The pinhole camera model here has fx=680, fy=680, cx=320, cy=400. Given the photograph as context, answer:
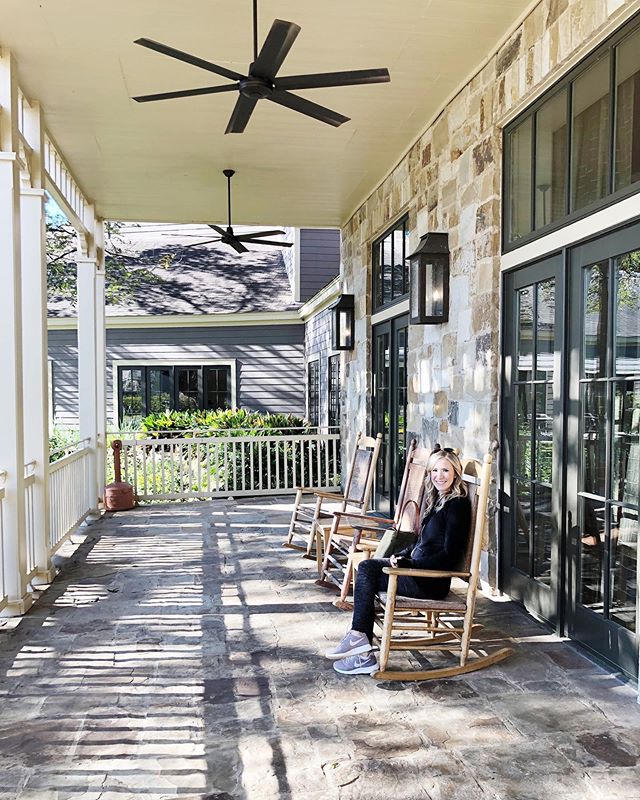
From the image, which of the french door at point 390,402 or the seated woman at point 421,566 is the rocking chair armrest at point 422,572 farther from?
the french door at point 390,402

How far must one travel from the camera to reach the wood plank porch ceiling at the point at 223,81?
3.71m

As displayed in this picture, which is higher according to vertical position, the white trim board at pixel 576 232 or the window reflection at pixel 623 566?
the white trim board at pixel 576 232

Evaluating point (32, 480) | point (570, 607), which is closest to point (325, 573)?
point (570, 607)

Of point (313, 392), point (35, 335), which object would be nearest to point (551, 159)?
point (35, 335)

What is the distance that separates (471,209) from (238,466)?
517 cm

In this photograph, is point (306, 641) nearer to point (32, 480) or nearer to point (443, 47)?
point (32, 480)

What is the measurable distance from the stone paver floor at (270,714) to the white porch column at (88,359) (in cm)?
304

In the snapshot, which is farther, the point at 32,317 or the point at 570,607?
the point at 32,317

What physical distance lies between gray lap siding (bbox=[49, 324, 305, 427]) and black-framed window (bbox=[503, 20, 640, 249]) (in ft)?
28.0

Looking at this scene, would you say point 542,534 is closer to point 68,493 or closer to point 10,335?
point 10,335

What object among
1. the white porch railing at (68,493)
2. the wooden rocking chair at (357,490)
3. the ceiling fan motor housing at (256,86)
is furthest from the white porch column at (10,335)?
the wooden rocking chair at (357,490)

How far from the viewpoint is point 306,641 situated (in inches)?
140

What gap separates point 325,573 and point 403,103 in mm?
3355

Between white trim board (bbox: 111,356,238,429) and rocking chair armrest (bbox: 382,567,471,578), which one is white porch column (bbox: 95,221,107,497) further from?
rocking chair armrest (bbox: 382,567,471,578)
